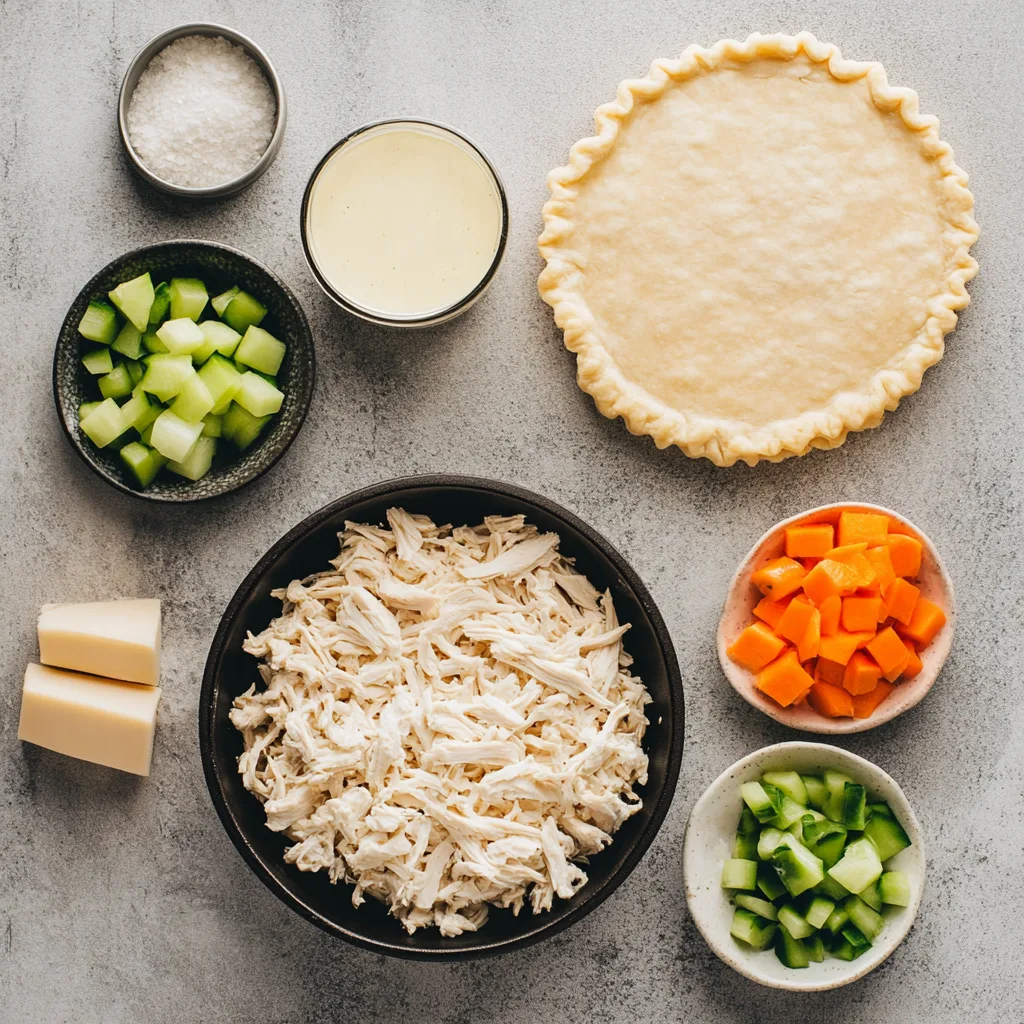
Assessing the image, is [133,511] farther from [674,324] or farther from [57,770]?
[674,324]

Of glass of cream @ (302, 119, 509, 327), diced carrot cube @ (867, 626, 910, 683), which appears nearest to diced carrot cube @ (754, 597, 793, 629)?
diced carrot cube @ (867, 626, 910, 683)

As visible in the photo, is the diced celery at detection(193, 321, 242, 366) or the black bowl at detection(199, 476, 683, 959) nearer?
the black bowl at detection(199, 476, 683, 959)

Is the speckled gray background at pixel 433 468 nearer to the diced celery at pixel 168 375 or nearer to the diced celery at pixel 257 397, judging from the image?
the diced celery at pixel 257 397

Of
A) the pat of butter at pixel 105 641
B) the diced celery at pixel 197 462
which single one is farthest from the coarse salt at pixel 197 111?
the pat of butter at pixel 105 641

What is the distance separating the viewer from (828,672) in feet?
8.58

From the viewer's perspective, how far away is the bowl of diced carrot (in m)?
2.54

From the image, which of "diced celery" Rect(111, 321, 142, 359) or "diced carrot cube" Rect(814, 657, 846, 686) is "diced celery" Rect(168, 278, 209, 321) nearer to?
"diced celery" Rect(111, 321, 142, 359)

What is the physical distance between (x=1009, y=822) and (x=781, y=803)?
73cm

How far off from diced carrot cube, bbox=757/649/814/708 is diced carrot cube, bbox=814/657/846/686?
5cm

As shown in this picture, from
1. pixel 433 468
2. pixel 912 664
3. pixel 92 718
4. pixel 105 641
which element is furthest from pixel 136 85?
pixel 912 664

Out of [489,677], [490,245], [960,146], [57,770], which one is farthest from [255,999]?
[960,146]

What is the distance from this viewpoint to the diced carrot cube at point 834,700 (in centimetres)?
261

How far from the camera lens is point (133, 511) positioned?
2744 mm

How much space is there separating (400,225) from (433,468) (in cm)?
65
